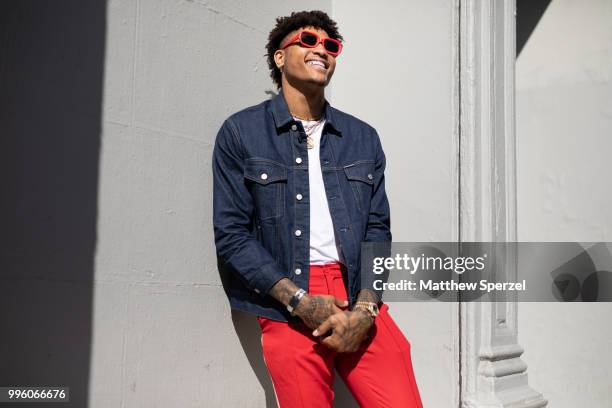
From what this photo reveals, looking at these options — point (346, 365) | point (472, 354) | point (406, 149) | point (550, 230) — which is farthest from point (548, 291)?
point (346, 365)

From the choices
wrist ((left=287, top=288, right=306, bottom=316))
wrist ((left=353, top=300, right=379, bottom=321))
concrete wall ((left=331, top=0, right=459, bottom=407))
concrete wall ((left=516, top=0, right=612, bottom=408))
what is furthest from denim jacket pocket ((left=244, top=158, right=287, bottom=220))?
concrete wall ((left=516, top=0, right=612, bottom=408))

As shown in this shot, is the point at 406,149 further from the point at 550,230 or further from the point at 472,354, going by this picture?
the point at 550,230

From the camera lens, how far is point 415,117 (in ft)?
13.0

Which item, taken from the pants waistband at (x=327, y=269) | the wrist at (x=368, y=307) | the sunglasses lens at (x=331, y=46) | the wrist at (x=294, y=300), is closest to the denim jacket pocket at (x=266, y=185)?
the pants waistband at (x=327, y=269)

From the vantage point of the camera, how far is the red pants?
2539mm

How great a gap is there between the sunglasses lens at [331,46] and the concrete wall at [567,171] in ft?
9.23

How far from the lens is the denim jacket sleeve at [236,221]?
2623 millimetres

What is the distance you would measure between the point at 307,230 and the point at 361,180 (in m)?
0.38

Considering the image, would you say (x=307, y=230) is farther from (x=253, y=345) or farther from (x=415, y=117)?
(x=415, y=117)

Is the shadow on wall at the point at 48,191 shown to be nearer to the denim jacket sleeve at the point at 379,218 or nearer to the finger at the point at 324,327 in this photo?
the finger at the point at 324,327

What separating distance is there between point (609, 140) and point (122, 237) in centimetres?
388

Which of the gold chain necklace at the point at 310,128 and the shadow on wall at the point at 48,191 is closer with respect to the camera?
the shadow on wall at the point at 48,191

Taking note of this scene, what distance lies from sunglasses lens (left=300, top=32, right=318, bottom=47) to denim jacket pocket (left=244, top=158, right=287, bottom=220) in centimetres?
58

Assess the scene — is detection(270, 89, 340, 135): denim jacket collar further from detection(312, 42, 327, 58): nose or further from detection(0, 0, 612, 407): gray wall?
detection(0, 0, 612, 407): gray wall
